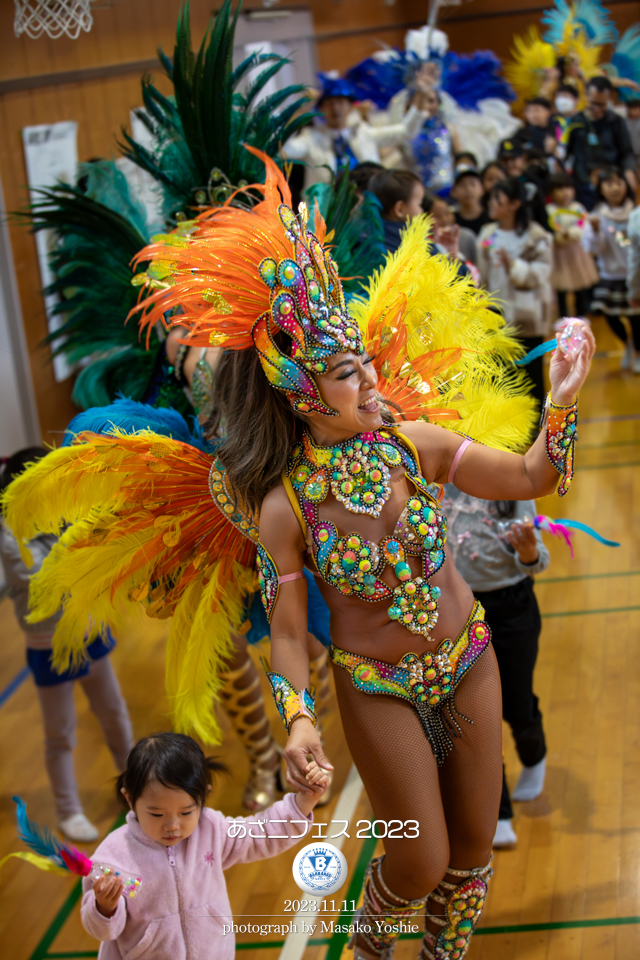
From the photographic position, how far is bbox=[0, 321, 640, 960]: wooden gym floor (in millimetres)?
2424

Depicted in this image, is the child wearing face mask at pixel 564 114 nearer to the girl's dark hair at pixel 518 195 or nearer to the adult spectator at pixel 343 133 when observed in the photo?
the adult spectator at pixel 343 133

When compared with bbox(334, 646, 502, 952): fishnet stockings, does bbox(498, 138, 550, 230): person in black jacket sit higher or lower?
higher

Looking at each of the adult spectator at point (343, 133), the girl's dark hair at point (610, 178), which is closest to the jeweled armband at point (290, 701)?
the adult spectator at point (343, 133)

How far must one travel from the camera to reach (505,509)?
256cm

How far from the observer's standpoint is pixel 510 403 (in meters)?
2.18

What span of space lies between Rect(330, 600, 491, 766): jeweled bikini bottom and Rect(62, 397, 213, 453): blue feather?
761 mm

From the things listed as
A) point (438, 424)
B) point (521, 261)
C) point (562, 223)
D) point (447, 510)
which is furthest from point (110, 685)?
point (562, 223)

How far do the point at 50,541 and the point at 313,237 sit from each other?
5.60 ft

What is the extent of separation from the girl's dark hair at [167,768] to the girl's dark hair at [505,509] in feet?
3.55

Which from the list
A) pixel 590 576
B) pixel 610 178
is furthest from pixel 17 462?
pixel 610 178

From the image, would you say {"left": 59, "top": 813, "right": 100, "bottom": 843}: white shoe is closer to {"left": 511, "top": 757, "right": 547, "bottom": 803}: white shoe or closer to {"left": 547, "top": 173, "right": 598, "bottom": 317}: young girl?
{"left": 511, "top": 757, "right": 547, "bottom": 803}: white shoe

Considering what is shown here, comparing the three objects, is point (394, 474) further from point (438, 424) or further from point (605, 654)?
point (605, 654)

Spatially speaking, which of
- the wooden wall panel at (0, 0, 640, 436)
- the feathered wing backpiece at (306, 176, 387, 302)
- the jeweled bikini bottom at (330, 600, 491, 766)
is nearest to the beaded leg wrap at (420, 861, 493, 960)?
the jeweled bikini bottom at (330, 600, 491, 766)

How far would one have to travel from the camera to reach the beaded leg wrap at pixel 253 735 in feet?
10.1
